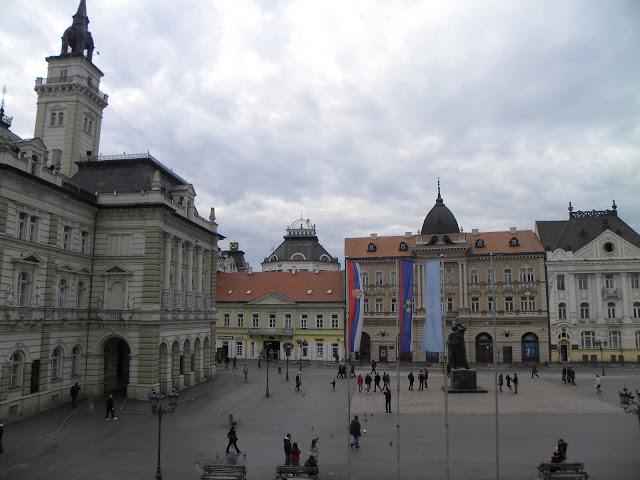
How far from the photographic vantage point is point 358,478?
20344 mm

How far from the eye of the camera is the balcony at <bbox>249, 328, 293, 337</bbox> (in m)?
68.5

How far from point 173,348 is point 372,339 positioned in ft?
107

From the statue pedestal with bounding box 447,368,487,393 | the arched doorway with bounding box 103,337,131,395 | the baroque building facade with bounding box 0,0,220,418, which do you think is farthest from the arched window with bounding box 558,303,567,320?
the arched doorway with bounding box 103,337,131,395

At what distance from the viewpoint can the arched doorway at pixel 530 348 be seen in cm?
6462

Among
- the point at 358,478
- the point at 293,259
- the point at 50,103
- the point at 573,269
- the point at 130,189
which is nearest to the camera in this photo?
the point at 358,478

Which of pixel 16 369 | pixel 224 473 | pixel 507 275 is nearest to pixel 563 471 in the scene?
pixel 224 473

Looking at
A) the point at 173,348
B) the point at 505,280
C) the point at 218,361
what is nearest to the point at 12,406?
the point at 173,348

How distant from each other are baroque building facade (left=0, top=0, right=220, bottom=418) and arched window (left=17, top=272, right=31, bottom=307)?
0.23ft

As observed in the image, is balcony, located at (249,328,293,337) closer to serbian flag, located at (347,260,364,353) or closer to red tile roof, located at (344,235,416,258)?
red tile roof, located at (344,235,416,258)

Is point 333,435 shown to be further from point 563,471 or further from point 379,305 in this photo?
point 379,305

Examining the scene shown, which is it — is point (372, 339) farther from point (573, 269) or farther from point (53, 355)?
point (53, 355)

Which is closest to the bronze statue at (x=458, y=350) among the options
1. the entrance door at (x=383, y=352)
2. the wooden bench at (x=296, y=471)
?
the entrance door at (x=383, y=352)

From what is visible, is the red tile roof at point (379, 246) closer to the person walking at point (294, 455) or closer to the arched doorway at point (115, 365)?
the arched doorway at point (115, 365)

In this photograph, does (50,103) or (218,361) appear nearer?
(50,103)
